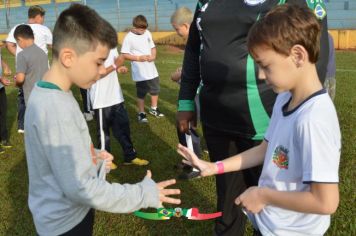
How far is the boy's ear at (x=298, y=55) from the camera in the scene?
1704mm

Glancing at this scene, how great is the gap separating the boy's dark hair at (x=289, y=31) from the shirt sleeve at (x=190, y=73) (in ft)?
3.80

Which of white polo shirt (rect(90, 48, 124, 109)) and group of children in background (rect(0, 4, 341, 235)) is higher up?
group of children in background (rect(0, 4, 341, 235))

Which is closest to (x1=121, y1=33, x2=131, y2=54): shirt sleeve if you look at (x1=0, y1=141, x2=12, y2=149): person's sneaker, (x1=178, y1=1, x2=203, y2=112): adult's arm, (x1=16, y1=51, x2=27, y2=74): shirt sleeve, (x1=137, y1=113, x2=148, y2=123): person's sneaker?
(x1=137, y1=113, x2=148, y2=123): person's sneaker

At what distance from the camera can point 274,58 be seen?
175 centimetres

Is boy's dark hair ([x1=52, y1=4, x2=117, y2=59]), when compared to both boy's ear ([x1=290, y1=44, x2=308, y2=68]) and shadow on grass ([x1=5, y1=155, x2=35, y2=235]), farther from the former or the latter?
shadow on grass ([x1=5, y1=155, x2=35, y2=235])

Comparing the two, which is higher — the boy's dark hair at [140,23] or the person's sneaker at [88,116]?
the boy's dark hair at [140,23]

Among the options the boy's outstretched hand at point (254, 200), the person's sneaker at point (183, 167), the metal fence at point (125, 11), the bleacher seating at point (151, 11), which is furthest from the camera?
the metal fence at point (125, 11)

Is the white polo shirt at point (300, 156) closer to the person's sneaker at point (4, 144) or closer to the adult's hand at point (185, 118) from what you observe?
the adult's hand at point (185, 118)

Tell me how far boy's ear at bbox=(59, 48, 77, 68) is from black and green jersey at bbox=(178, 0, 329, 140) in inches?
35.4

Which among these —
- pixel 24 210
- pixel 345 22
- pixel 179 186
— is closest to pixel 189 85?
pixel 179 186

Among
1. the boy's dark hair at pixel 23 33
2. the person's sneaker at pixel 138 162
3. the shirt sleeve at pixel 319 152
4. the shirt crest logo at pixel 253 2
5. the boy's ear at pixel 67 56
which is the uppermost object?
the shirt crest logo at pixel 253 2

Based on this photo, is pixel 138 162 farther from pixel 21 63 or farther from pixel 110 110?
pixel 21 63

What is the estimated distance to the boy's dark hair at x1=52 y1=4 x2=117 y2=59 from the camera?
2039mm

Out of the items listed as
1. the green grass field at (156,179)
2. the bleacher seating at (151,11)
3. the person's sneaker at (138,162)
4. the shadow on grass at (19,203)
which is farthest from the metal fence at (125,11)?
the shadow on grass at (19,203)
